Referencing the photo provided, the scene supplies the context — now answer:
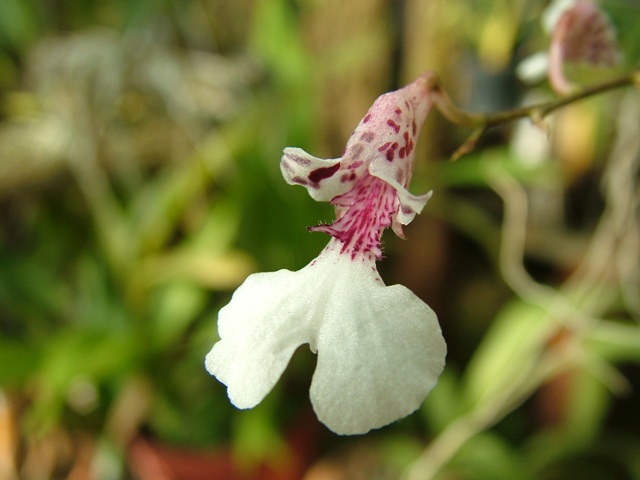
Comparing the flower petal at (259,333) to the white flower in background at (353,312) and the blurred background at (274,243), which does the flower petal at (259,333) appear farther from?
the blurred background at (274,243)

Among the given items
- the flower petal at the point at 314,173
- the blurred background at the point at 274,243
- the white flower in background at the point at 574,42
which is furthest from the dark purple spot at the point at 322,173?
the blurred background at the point at 274,243

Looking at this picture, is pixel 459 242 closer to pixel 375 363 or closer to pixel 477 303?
pixel 477 303

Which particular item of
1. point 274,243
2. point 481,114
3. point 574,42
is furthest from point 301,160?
point 274,243

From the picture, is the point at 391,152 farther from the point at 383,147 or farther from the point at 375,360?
the point at 375,360

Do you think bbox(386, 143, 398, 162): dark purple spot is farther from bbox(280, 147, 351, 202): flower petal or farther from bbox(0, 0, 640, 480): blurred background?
bbox(0, 0, 640, 480): blurred background

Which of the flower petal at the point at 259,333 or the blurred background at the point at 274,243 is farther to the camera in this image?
the blurred background at the point at 274,243

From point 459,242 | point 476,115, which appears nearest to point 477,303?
point 459,242
